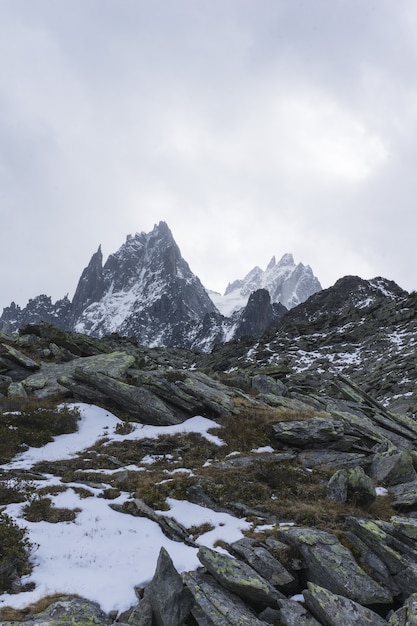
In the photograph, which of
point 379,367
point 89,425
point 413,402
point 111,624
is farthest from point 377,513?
point 379,367

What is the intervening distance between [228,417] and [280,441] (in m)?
3.31

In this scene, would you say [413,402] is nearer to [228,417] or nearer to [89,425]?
[228,417]

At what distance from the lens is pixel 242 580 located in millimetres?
7602

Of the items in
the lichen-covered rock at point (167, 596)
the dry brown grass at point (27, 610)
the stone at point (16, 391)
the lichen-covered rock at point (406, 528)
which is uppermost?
the lichen-covered rock at point (406, 528)

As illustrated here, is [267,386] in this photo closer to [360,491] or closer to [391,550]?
[360,491]

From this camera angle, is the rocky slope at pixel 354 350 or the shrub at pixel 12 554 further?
the rocky slope at pixel 354 350

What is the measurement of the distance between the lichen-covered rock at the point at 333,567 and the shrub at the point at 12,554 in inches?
257

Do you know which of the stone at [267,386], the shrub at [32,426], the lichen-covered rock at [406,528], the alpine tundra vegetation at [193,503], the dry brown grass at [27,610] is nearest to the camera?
the dry brown grass at [27,610]

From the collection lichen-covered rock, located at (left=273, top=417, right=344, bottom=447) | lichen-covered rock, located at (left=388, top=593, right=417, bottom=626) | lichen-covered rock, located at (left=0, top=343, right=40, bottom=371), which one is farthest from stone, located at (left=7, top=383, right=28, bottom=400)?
lichen-covered rock, located at (left=388, top=593, right=417, bottom=626)

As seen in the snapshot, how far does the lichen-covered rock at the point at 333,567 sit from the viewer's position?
7.73 metres

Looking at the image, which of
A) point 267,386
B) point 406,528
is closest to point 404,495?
point 406,528

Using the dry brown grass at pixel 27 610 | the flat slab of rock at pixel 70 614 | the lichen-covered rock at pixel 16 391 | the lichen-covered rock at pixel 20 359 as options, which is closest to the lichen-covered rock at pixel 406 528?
the flat slab of rock at pixel 70 614

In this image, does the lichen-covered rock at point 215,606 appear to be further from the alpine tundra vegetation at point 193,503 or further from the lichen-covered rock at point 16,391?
the lichen-covered rock at point 16,391

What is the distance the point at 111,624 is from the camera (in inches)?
271
